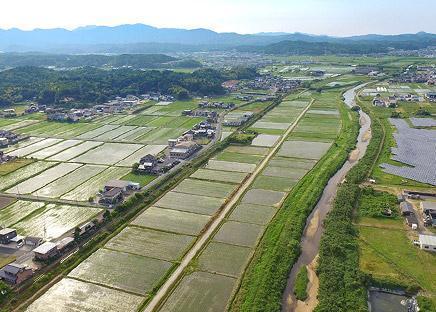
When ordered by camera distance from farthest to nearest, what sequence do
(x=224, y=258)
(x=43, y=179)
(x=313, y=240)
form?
(x=43, y=179)
(x=313, y=240)
(x=224, y=258)

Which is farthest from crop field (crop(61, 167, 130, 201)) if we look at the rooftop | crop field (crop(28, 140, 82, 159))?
crop field (crop(28, 140, 82, 159))

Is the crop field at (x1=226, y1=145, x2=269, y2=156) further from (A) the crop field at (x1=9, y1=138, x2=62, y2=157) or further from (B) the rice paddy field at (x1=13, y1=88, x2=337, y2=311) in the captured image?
(A) the crop field at (x1=9, y1=138, x2=62, y2=157)

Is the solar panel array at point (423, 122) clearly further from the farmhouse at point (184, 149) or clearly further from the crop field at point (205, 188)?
the crop field at point (205, 188)

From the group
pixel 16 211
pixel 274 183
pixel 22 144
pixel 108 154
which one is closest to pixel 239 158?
pixel 274 183

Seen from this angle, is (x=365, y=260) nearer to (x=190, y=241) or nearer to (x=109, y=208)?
(x=190, y=241)

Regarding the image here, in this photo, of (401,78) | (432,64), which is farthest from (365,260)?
(432,64)

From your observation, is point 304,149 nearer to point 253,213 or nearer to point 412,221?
point 253,213

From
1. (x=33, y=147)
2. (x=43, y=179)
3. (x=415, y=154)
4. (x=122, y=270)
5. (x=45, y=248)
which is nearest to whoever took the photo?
(x=122, y=270)
